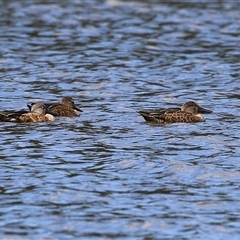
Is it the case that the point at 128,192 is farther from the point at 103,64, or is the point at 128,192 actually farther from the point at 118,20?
the point at 118,20

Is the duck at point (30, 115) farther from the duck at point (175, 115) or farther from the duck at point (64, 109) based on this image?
the duck at point (175, 115)

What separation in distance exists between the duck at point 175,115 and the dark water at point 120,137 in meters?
0.21

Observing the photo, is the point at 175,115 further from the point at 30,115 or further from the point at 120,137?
the point at 30,115

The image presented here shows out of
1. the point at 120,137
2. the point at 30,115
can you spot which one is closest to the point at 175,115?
the point at 120,137

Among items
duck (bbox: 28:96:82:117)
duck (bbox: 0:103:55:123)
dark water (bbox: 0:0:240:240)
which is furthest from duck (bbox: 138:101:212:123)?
duck (bbox: 0:103:55:123)

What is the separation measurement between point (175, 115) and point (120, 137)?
146cm

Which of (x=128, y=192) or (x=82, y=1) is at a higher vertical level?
(x=82, y=1)

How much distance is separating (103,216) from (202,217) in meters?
1.04

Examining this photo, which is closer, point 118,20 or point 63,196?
point 63,196

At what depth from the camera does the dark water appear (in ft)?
33.4

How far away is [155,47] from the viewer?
24.3 meters

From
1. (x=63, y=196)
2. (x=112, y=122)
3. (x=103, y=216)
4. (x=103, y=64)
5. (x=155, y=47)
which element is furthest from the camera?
(x=155, y=47)

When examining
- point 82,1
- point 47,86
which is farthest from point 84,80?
point 82,1

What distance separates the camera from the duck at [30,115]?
15.0 metres
